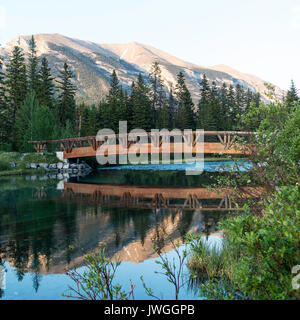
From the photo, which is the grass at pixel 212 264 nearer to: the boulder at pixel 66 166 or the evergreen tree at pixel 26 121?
the boulder at pixel 66 166

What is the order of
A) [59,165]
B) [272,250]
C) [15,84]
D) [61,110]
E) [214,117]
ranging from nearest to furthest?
[272,250]
[59,165]
[15,84]
[61,110]
[214,117]

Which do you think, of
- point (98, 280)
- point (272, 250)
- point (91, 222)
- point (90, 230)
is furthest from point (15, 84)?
point (272, 250)

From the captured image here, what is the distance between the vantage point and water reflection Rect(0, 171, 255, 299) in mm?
7770

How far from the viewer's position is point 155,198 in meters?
16.8

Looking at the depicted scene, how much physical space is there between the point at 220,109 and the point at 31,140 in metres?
34.6

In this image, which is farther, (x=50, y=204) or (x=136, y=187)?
(x=136, y=187)

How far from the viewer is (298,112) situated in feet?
17.1

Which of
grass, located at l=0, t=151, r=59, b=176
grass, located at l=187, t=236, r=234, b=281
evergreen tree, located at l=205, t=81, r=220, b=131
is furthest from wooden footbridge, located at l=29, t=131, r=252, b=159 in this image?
evergreen tree, located at l=205, t=81, r=220, b=131

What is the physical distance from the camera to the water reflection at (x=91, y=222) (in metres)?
7.77

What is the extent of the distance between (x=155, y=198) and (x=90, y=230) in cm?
676

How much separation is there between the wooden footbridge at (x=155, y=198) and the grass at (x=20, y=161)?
37.8ft

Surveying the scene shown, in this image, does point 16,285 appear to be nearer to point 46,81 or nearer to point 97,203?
point 97,203

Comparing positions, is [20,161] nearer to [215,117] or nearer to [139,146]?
[139,146]
